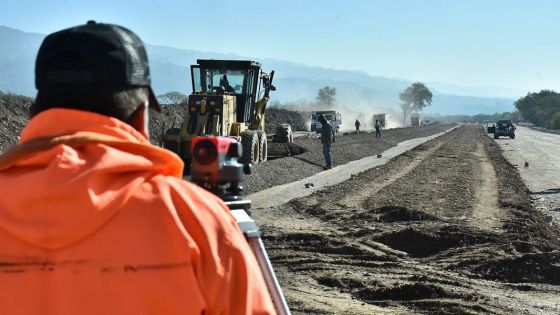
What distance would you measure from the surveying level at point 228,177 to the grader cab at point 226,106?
18.8 m

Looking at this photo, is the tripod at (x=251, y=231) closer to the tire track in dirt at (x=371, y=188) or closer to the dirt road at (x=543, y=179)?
the dirt road at (x=543, y=179)

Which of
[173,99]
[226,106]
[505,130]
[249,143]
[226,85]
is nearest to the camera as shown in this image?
[226,106]

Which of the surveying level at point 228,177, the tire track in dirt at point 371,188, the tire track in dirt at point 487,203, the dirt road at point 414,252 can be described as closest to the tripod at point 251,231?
the surveying level at point 228,177

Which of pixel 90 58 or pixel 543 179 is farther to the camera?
pixel 543 179

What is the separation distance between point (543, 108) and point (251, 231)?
175712 millimetres

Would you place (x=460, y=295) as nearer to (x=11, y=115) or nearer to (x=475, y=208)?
(x=475, y=208)

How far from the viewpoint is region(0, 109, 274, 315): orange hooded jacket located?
176cm

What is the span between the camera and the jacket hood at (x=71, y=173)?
1.76m

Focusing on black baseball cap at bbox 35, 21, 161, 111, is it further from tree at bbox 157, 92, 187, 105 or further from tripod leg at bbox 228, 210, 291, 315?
tree at bbox 157, 92, 187, 105

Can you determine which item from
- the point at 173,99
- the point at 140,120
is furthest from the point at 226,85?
the point at 173,99

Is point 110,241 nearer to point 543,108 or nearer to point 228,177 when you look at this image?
point 228,177

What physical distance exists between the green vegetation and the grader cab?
105 meters

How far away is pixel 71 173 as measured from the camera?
177 centimetres

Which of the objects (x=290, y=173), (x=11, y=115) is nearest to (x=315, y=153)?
(x=290, y=173)
